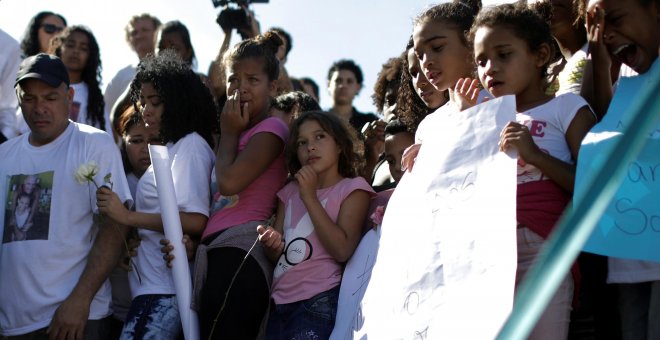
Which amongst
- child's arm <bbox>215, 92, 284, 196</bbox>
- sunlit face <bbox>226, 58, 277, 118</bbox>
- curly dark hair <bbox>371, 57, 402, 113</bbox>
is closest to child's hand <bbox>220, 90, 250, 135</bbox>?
child's arm <bbox>215, 92, 284, 196</bbox>

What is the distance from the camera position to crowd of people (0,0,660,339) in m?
2.84

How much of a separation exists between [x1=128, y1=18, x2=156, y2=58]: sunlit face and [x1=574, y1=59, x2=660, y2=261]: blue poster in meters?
4.96

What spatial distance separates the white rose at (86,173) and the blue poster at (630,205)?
90.2 inches

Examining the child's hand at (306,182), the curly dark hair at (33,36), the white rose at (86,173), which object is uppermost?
the curly dark hair at (33,36)

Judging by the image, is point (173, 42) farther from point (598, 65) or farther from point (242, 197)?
point (598, 65)

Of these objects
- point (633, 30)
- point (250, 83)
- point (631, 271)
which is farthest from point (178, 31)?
point (631, 271)

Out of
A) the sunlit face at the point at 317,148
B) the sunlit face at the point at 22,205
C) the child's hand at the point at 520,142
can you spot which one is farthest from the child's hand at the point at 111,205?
the child's hand at the point at 520,142

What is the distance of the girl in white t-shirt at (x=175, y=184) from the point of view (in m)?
3.78

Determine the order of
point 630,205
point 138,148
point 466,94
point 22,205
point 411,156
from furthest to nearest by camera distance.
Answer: point 138,148 → point 22,205 → point 411,156 → point 466,94 → point 630,205

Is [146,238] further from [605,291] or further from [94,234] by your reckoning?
[605,291]

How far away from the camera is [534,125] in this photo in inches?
114

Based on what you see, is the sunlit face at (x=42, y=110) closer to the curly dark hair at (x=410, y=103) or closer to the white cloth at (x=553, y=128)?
the curly dark hair at (x=410, y=103)

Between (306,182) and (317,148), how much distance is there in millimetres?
279

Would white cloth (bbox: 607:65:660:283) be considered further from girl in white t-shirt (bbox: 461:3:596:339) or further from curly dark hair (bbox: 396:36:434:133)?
curly dark hair (bbox: 396:36:434:133)
